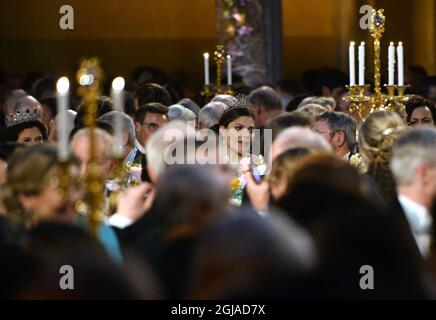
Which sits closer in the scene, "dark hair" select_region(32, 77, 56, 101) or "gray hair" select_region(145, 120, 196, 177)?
"gray hair" select_region(145, 120, 196, 177)

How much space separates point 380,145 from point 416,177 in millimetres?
1061

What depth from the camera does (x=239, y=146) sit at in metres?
9.00

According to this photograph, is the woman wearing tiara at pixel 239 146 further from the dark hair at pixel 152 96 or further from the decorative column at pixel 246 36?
the decorative column at pixel 246 36

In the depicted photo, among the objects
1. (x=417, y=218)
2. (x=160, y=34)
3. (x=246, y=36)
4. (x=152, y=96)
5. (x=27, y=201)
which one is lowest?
(x=417, y=218)

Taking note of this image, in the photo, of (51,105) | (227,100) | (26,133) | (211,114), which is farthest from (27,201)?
(51,105)

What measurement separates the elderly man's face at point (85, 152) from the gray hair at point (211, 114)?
367 cm

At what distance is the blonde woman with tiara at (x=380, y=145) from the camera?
708 centimetres

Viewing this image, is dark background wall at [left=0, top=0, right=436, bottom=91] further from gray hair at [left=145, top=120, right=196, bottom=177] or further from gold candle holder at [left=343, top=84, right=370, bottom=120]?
gray hair at [left=145, top=120, right=196, bottom=177]

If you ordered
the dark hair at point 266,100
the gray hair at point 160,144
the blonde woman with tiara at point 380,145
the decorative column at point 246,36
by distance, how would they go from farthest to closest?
the decorative column at point 246,36 → the dark hair at point 266,100 → the blonde woman with tiara at point 380,145 → the gray hair at point 160,144

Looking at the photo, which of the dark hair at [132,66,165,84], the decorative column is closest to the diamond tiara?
the dark hair at [132,66,165,84]

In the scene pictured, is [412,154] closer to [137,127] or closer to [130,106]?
[137,127]

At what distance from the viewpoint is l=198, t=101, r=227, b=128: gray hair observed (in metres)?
10.6

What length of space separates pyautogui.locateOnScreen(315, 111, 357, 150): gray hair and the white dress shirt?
2.99m

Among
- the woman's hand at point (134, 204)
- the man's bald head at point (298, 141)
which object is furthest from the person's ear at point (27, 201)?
the man's bald head at point (298, 141)
